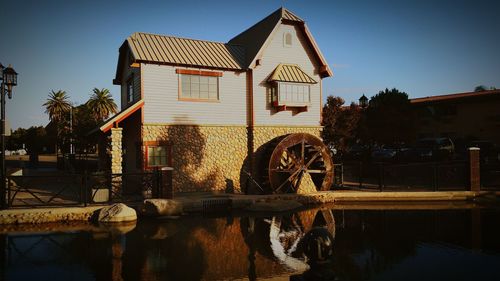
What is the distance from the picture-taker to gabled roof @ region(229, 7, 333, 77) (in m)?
18.5

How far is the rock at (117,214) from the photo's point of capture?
40.1 feet

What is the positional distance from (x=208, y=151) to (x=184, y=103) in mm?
2475

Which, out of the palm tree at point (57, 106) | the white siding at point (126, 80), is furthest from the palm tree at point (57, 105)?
the white siding at point (126, 80)

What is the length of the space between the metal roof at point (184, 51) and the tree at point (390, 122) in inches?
722

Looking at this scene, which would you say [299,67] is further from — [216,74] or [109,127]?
[109,127]

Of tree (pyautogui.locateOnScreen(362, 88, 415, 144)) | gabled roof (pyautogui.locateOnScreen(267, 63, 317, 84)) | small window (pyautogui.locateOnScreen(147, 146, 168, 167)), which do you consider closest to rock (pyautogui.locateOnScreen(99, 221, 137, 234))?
small window (pyautogui.locateOnScreen(147, 146, 168, 167))

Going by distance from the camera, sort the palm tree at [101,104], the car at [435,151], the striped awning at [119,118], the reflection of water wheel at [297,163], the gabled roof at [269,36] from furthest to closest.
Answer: the palm tree at [101,104]
the car at [435,151]
the gabled roof at [269,36]
the reflection of water wheel at [297,163]
the striped awning at [119,118]

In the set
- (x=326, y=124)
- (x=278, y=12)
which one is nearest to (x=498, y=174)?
(x=326, y=124)

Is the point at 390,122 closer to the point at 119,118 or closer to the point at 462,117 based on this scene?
the point at 462,117

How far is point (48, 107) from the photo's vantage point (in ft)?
161

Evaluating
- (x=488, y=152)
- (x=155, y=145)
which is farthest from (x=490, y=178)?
(x=155, y=145)

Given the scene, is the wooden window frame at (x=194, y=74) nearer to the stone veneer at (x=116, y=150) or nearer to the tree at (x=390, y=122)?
the stone veneer at (x=116, y=150)

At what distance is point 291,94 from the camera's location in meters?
18.8

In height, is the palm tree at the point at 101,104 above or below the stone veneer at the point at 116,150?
above
